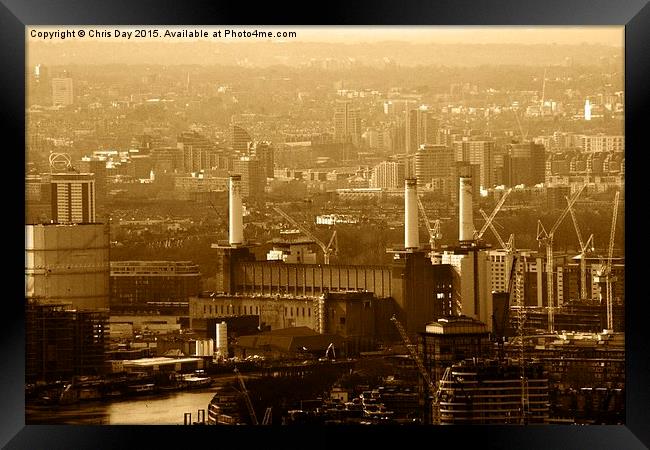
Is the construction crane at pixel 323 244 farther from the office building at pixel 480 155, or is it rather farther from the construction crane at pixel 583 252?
the construction crane at pixel 583 252

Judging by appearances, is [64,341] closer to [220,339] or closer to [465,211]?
[220,339]

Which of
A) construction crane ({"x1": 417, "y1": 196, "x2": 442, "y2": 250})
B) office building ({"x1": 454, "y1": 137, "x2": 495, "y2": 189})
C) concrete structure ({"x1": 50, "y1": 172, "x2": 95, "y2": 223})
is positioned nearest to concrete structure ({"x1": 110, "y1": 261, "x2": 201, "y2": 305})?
concrete structure ({"x1": 50, "y1": 172, "x2": 95, "y2": 223})

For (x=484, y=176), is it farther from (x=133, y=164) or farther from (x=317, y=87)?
(x=133, y=164)

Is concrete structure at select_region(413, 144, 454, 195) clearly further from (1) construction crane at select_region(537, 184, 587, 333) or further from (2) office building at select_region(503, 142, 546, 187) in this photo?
(1) construction crane at select_region(537, 184, 587, 333)

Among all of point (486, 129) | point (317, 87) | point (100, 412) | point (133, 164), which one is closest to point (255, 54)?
point (317, 87)

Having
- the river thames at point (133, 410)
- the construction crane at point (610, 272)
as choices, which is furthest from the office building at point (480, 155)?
the river thames at point (133, 410)

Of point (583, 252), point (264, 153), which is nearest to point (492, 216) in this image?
point (583, 252)
